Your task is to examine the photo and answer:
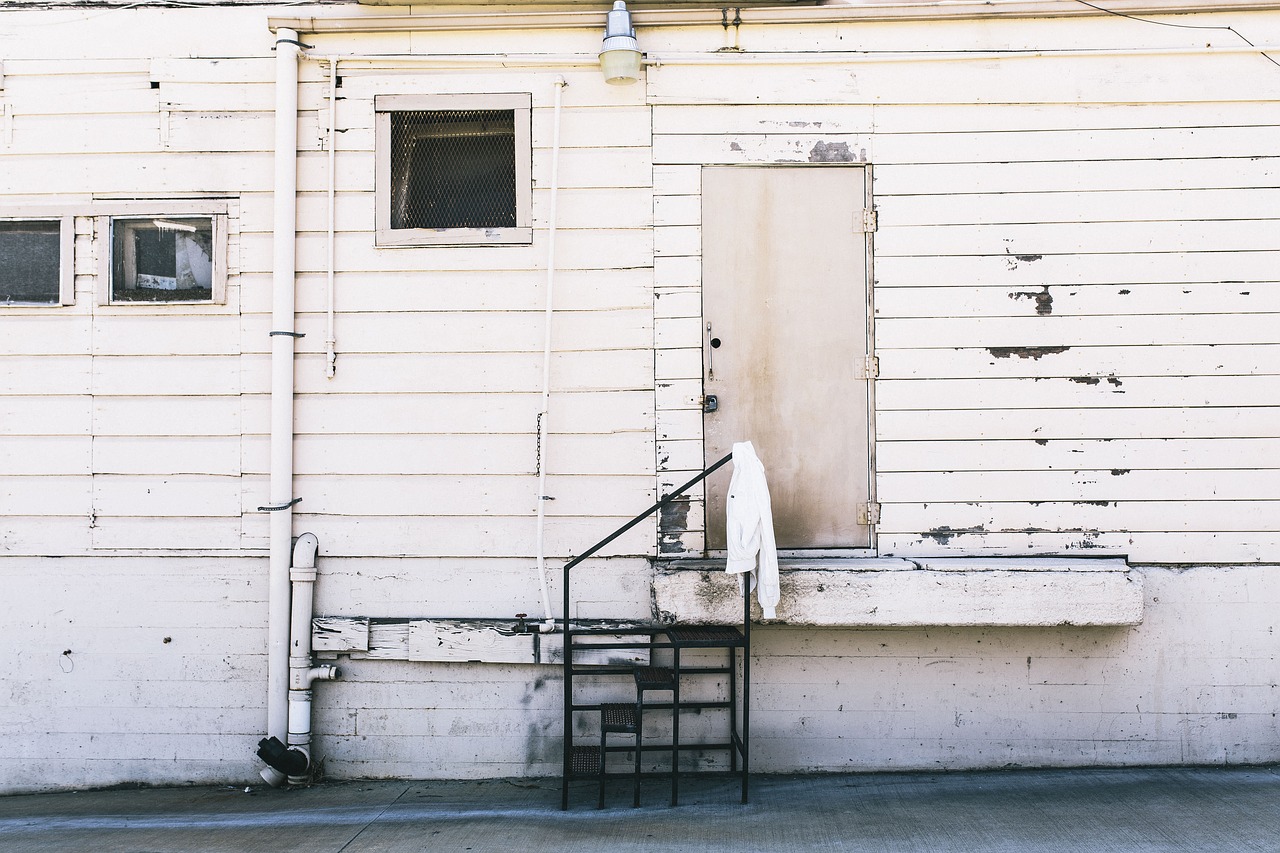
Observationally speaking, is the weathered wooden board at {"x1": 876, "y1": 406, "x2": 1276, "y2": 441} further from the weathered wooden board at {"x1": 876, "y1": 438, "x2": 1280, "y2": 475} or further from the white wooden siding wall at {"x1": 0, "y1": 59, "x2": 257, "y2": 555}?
the white wooden siding wall at {"x1": 0, "y1": 59, "x2": 257, "y2": 555}

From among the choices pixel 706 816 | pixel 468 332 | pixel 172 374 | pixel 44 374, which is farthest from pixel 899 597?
pixel 44 374

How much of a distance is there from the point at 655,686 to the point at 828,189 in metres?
2.53

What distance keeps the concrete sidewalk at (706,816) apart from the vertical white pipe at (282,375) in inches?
23.6

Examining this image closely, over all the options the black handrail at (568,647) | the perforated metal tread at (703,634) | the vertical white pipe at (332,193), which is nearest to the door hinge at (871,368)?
the black handrail at (568,647)

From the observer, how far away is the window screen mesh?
4.58m

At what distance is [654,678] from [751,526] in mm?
863

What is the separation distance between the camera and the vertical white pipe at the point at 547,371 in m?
4.46

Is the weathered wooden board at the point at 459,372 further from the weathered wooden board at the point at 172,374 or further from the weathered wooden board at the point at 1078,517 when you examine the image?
the weathered wooden board at the point at 1078,517

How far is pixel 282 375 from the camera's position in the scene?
14.8ft

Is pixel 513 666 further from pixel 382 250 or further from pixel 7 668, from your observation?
pixel 7 668

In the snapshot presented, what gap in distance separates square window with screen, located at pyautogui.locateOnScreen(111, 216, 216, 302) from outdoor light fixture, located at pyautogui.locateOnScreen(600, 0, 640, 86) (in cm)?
217

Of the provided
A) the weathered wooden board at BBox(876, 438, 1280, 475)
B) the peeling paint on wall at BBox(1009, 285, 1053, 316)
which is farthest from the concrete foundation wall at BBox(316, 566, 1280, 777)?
the peeling paint on wall at BBox(1009, 285, 1053, 316)

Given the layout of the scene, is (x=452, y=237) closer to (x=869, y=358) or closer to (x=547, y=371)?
(x=547, y=371)

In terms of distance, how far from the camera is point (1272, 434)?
14.7 ft
